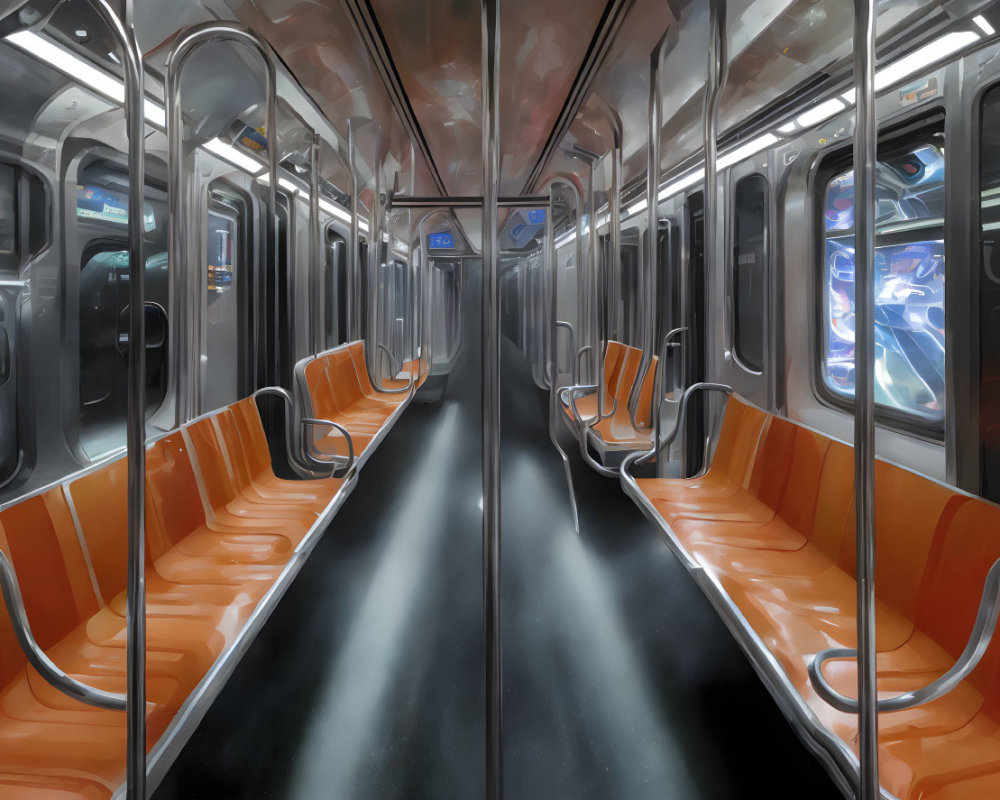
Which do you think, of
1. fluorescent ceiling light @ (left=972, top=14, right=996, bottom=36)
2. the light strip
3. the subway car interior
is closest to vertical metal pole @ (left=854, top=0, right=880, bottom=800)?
the subway car interior

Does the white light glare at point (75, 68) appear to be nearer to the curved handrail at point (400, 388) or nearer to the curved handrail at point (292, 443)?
the curved handrail at point (292, 443)

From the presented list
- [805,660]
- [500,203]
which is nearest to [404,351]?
[500,203]

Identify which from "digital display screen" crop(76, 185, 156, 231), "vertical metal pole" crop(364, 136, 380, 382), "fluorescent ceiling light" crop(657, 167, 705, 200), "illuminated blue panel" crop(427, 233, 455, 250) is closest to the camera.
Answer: "digital display screen" crop(76, 185, 156, 231)

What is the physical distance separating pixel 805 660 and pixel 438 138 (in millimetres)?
1617

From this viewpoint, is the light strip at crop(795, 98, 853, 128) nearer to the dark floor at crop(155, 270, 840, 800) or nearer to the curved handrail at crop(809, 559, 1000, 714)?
the dark floor at crop(155, 270, 840, 800)

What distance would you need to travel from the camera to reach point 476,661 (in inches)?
62.7

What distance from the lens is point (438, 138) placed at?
5.24ft

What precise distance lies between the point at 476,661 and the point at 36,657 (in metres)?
0.99

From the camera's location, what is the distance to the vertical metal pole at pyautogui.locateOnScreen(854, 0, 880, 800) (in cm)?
79

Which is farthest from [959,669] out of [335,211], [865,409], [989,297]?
[335,211]

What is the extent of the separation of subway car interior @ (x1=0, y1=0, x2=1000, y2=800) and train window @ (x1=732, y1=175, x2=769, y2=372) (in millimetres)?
12

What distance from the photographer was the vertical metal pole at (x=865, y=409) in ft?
2.58

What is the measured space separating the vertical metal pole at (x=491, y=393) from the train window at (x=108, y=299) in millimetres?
685

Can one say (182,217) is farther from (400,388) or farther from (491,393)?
(491,393)
